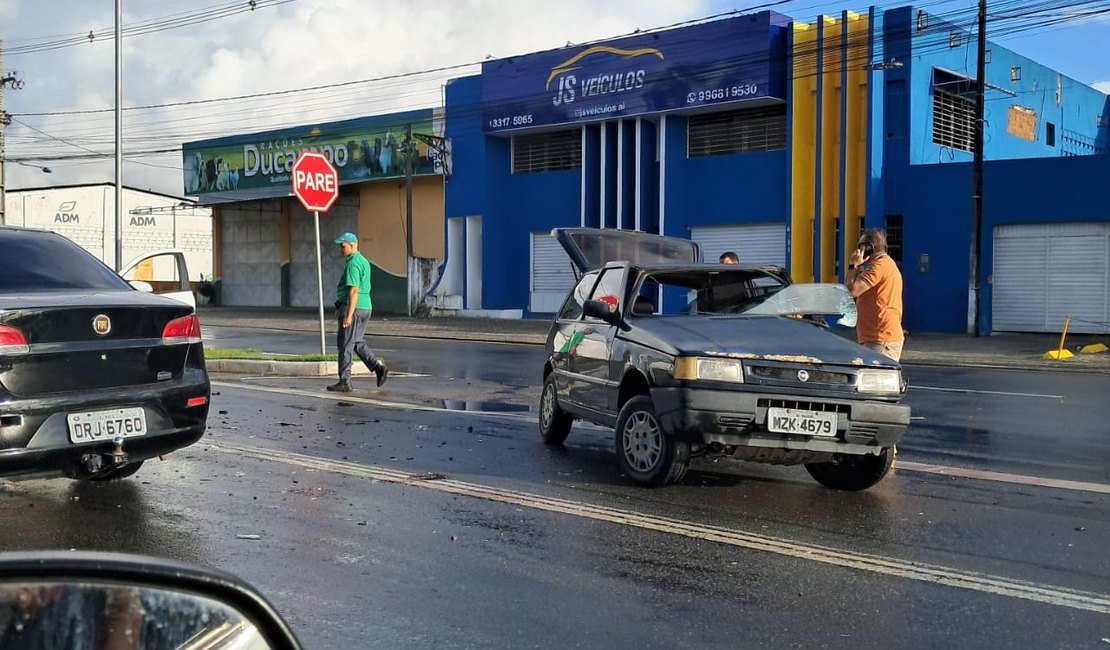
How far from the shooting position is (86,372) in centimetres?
558

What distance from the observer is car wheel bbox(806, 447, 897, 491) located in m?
6.78

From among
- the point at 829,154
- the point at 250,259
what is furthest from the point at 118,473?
the point at 250,259

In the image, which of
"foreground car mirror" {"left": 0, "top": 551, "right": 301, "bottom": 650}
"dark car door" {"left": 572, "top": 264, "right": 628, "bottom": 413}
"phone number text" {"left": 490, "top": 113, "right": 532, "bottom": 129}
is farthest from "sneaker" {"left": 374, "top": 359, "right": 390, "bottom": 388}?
"phone number text" {"left": 490, "top": 113, "right": 532, "bottom": 129}

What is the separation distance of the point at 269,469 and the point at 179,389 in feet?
5.15

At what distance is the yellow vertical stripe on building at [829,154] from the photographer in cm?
2586

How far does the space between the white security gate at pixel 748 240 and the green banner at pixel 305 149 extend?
10.4 m

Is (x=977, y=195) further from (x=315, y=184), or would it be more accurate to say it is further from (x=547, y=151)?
(x=315, y=184)

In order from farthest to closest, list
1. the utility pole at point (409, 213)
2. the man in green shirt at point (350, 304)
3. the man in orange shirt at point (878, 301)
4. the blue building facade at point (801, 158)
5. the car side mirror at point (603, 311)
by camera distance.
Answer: the utility pole at point (409, 213), the blue building facade at point (801, 158), the man in green shirt at point (350, 304), the man in orange shirt at point (878, 301), the car side mirror at point (603, 311)

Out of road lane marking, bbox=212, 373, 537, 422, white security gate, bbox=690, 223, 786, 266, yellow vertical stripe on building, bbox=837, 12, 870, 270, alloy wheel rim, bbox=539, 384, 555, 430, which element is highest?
yellow vertical stripe on building, bbox=837, 12, 870, 270

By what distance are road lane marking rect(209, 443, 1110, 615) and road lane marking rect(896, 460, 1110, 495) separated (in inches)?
102

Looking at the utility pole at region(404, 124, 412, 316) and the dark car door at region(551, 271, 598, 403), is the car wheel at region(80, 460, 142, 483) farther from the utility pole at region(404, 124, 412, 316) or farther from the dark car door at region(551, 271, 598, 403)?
the utility pole at region(404, 124, 412, 316)

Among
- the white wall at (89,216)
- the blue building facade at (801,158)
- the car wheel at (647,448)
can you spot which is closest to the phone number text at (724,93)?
the blue building facade at (801,158)

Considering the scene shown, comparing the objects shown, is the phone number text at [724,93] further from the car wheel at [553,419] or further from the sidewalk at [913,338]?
the car wheel at [553,419]

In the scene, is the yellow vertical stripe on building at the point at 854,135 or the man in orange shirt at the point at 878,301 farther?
the yellow vertical stripe on building at the point at 854,135
